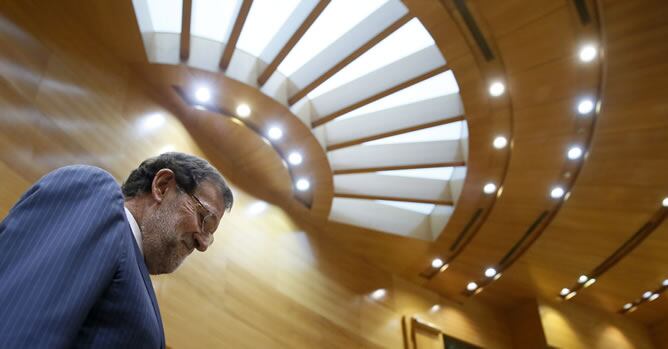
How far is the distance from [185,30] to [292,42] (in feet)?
3.06

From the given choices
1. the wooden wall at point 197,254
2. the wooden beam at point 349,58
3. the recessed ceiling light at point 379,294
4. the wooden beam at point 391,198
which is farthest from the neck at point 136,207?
the recessed ceiling light at point 379,294

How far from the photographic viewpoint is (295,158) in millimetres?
5918

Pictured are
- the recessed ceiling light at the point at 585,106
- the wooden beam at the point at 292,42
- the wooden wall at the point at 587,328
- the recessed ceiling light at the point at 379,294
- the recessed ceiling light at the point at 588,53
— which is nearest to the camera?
the wooden beam at the point at 292,42

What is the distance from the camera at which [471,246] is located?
7.33 metres

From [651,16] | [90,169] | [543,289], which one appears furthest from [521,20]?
[543,289]

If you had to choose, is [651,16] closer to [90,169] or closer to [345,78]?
[345,78]

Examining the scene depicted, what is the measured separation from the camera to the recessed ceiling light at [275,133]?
5.59 m

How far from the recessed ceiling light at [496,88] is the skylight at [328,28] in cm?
135

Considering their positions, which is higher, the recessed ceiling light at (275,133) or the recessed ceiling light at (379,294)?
the recessed ceiling light at (275,133)

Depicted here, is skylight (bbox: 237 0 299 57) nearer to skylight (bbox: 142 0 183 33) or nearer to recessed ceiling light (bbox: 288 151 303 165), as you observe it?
skylight (bbox: 142 0 183 33)

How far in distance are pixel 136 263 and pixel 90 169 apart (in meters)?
0.25

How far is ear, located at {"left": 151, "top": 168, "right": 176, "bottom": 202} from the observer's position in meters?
1.68

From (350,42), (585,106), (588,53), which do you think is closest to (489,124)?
(585,106)

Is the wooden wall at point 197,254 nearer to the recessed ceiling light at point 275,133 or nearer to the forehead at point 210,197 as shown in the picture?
the recessed ceiling light at point 275,133
